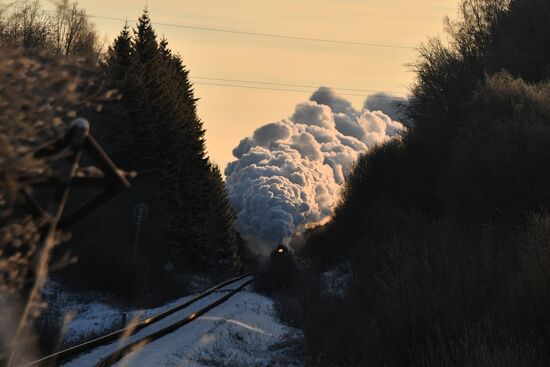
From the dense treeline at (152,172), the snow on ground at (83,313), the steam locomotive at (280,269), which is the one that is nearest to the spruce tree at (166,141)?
the dense treeline at (152,172)

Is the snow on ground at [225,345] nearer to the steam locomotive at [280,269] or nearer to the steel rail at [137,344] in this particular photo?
the steel rail at [137,344]

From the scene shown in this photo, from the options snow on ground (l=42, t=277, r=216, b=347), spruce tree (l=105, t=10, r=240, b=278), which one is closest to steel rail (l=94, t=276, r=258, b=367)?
snow on ground (l=42, t=277, r=216, b=347)

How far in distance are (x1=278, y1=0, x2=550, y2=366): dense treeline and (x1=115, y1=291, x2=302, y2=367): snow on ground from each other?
2.28 feet

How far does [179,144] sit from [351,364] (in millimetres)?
38519

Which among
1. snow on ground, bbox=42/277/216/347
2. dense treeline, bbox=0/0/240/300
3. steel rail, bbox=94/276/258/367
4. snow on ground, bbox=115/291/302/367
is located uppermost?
dense treeline, bbox=0/0/240/300

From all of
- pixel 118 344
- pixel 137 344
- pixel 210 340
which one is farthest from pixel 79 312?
pixel 137 344

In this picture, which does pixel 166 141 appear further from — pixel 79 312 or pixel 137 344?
pixel 137 344

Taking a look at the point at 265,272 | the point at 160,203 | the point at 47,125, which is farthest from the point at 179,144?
the point at 47,125

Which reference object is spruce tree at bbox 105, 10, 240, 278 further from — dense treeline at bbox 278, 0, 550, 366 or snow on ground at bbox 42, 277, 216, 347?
snow on ground at bbox 42, 277, 216, 347

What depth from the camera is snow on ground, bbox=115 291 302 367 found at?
13789 mm

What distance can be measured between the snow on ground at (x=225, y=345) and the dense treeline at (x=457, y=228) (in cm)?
69

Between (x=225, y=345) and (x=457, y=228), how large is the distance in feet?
28.4

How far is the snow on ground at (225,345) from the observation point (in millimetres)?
13789

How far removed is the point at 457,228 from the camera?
2194 cm
